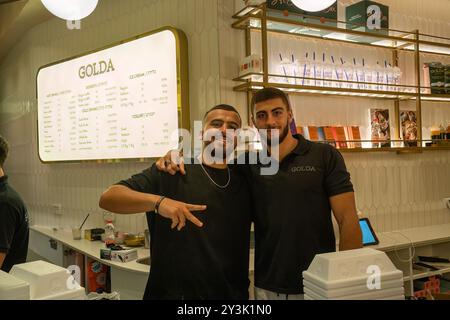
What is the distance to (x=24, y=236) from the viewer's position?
5.96 feet

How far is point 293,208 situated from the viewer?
1.42m

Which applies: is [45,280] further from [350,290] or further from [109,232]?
[109,232]

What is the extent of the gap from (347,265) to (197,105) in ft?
6.53

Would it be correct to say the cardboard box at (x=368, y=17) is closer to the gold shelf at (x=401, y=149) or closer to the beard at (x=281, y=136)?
the gold shelf at (x=401, y=149)

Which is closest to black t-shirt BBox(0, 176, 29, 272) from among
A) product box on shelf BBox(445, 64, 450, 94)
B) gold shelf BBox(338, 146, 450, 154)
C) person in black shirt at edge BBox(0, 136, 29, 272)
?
person in black shirt at edge BBox(0, 136, 29, 272)

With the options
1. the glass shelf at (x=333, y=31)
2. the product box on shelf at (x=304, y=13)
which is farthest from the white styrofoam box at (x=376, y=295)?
the product box on shelf at (x=304, y=13)

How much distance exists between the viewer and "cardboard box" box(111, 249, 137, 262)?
2348 millimetres

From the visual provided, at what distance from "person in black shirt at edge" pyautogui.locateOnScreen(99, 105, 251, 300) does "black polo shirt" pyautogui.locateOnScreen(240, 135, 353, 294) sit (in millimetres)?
69

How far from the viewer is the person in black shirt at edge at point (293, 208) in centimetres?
139

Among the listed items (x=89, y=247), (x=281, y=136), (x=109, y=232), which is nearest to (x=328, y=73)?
(x=281, y=136)

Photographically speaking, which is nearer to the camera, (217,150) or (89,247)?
(217,150)

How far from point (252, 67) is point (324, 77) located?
0.69 m

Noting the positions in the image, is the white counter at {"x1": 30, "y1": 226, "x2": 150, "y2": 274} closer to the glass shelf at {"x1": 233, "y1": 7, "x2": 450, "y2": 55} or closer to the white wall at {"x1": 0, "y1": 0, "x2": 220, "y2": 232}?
the white wall at {"x1": 0, "y1": 0, "x2": 220, "y2": 232}

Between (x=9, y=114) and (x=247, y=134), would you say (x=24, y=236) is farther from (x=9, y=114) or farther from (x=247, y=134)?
(x=9, y=114)
